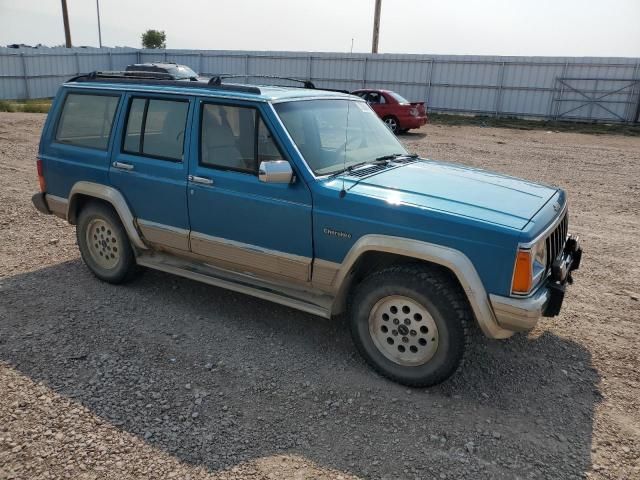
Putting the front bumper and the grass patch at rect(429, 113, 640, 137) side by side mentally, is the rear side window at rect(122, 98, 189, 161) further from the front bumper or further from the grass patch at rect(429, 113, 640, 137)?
the grass patch at rect(429, 113, 640, 137)

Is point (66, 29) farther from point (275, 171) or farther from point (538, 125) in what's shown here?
point (275, 171)

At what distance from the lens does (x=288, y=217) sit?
3854 mm

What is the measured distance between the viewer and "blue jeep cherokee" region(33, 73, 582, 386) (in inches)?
132

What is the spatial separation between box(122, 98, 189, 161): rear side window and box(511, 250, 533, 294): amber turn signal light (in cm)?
279

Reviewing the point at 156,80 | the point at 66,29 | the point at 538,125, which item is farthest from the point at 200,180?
the point at 66,29

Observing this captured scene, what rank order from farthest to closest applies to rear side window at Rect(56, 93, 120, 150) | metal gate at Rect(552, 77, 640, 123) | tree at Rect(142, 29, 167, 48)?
tree at Rect(142, 29, 167, 48) → metal gate at Rect(552, 77, 640, 123) → rear side window at Rect(56, 93, 120, 150)

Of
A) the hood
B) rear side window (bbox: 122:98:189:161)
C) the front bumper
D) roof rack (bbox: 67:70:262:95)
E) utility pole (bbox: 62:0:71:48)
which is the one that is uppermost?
utility pole (bbox: 62:0:71:48)

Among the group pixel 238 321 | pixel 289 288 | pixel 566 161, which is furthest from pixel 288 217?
pixel 566 161

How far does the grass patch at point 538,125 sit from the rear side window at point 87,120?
18.8m

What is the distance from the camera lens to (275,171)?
3.63m

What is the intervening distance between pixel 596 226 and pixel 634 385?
4.17 meters

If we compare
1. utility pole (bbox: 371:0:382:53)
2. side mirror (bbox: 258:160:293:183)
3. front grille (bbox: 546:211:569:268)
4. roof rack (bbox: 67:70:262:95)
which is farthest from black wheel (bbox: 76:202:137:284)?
utility pole (bbox: 371:0:382:53)

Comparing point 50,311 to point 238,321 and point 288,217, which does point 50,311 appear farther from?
point 288,217

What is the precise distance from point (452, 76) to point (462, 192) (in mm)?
22908
